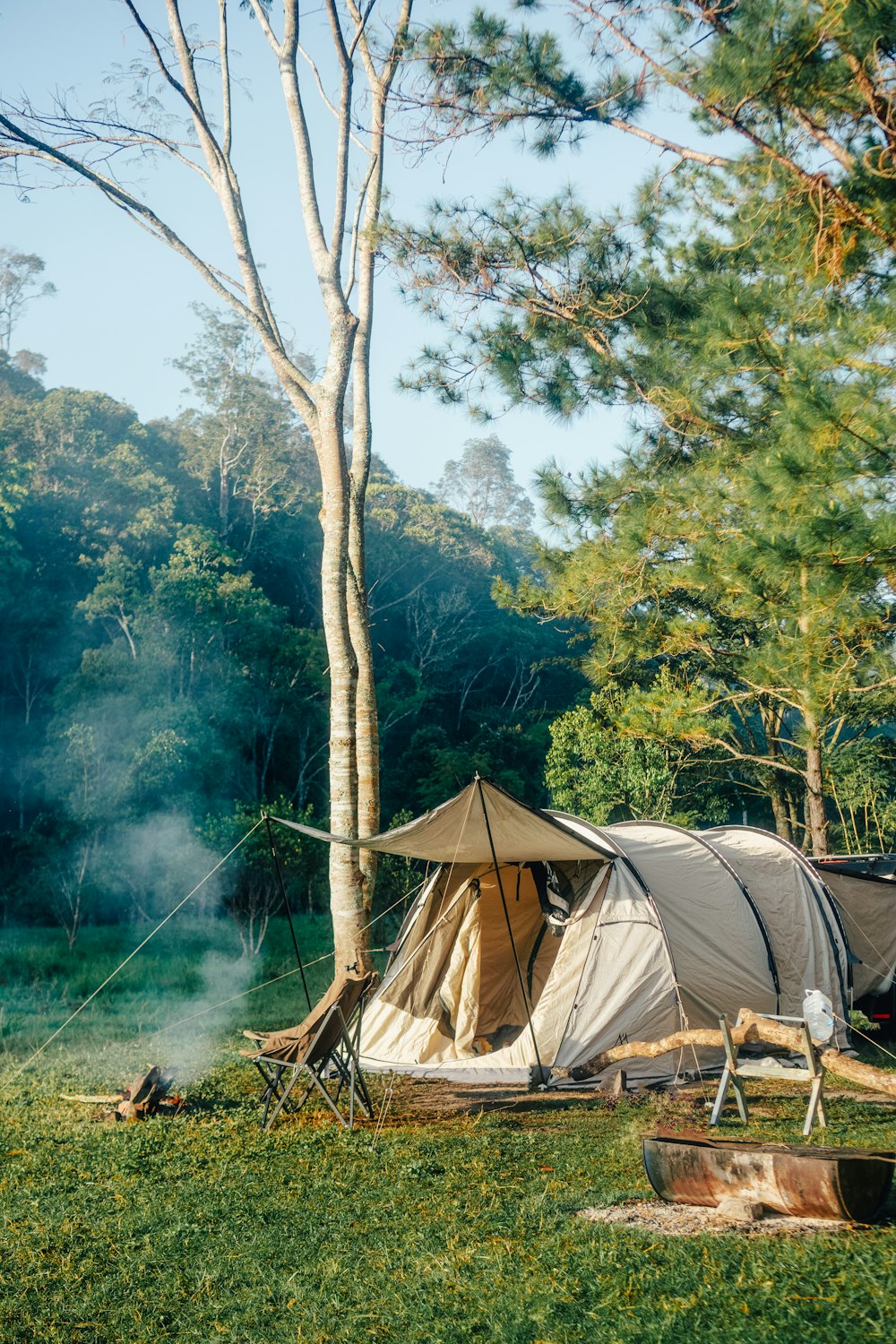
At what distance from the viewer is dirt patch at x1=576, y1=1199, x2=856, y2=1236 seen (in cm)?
321

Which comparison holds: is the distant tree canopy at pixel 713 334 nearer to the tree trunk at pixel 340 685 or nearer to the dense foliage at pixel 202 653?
the tree trunk at pixel 340 685

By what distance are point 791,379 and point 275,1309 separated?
4370 millimetres

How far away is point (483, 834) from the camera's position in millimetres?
6301

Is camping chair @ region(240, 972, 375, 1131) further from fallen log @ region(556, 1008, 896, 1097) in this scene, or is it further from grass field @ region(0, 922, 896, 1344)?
fallen log @ region(556, 1008, 896, 1097)

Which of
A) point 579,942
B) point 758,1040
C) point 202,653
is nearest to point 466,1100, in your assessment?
point 579,942

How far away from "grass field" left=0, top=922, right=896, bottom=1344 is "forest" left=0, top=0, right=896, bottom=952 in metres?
2.37

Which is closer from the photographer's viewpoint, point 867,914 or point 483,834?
point 483,834

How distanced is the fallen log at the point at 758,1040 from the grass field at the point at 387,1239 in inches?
12.5

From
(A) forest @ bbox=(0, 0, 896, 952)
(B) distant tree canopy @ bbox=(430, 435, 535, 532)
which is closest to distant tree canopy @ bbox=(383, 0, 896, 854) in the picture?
(A) forest @ bbox=(0, 0, 896, 952)

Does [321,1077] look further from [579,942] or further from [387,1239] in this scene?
[579,942]

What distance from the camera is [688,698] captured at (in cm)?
955

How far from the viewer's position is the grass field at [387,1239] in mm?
2680

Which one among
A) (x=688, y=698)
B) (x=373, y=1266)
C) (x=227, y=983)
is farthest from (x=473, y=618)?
(x=373, y=1266)

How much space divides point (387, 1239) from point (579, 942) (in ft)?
11.1
